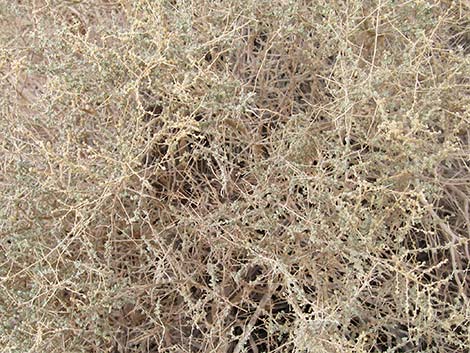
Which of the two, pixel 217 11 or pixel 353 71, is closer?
pixel 353 71

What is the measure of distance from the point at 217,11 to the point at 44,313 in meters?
0.95

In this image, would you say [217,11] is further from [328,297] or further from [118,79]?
[328,297]

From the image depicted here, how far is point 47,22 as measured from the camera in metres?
2.21

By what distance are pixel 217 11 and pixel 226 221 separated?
2.00 ft

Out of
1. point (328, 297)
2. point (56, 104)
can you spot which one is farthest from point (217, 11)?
point (328, 297)

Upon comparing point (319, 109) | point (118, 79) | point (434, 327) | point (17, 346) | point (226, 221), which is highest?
point (118, 79)

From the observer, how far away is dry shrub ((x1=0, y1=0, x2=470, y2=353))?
1789mm

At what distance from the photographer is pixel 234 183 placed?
194cm

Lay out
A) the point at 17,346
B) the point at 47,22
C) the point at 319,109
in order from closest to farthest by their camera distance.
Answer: the point at 17,346 → the point at 319,109 → the point at 47,22

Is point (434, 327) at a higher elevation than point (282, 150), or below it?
below

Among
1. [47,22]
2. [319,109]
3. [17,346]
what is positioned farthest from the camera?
[47,22]

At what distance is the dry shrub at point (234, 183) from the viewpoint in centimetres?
179

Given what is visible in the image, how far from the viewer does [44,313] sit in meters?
1.86

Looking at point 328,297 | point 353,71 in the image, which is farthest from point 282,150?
point 328,297
